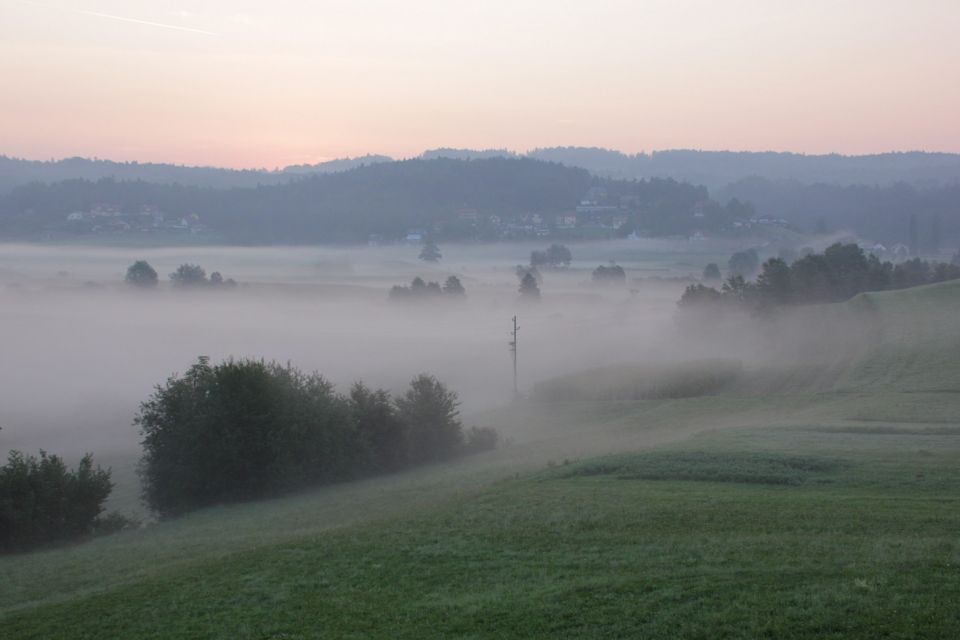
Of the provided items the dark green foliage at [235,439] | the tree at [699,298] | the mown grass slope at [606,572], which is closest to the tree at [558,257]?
the tree at [699,298]

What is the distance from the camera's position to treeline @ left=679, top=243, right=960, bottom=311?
317 feet

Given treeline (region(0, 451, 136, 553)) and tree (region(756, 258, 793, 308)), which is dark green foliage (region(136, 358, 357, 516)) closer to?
treeline (region(0, 451, 136, 553))

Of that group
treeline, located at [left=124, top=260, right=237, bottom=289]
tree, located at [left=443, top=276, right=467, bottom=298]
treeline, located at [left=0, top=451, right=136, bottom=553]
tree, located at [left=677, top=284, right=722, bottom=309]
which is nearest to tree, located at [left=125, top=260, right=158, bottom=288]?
treeline, located at [left=124, top=260, right=237, bottom=289]

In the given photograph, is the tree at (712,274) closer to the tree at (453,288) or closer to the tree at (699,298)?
the tree at (453,288)

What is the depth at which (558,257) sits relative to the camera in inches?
7200

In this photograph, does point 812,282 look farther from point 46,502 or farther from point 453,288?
point 46,502

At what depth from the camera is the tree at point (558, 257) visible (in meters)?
181

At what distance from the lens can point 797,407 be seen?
162ft

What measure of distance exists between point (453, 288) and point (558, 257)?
55431 millimetres

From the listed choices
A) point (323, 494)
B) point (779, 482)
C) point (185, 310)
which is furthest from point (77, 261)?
point (779, 482)

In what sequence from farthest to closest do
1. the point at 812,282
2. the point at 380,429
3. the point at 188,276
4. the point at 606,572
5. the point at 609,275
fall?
the point at 609,275
the point at 188,276
the point at 812,282
the point at 380,429
the point at 606,572

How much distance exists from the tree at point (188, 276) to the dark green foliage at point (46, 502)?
104m

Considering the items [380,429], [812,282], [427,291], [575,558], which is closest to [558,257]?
[427,291]

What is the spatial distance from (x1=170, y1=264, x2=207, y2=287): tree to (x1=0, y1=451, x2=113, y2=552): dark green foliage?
104 metres
